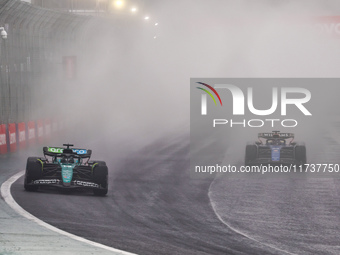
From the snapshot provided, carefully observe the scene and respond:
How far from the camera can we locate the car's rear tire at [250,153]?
22078mm

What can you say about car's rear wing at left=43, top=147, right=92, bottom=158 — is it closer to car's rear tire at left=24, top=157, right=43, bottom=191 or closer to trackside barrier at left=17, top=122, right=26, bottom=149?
car's rear tire at left=24, top=157, right=43, bottom=191

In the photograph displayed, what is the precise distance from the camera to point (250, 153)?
22250 millimetres

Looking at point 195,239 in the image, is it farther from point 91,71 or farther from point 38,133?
point 91,71

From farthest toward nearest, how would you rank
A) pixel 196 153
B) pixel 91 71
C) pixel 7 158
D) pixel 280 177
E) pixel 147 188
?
pixel 91 71 < pixel 196 153 < pixel 7 158 < pixel 280 177 < pixel 147 188

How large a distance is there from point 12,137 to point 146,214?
13639mm

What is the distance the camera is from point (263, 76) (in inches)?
2660

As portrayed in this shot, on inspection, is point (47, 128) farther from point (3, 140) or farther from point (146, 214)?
point (146, 214)

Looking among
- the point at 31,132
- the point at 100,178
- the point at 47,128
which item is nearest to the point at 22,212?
the point at 100,178

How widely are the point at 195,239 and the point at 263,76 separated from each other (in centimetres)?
5599

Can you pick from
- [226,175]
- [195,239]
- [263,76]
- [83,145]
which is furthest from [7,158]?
[263,76]

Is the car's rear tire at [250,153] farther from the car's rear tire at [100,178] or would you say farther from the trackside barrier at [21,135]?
the trackside barrier at [21,135]

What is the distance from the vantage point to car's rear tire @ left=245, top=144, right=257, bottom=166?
869 inches

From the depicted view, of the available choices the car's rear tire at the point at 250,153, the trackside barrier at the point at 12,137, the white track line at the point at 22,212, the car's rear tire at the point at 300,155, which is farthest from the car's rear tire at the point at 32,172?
the trackside barrier at the point at 12,137

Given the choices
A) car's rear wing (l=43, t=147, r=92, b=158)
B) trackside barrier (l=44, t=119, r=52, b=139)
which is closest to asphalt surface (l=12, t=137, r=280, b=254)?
car's rear wing (l=43, t=147, r=92, b=158)
